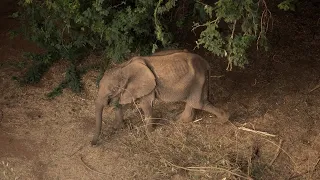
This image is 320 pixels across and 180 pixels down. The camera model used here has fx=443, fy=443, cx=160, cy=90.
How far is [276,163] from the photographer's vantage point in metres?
5.05

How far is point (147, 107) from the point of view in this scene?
5.35m

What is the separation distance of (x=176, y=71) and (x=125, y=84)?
0.61m

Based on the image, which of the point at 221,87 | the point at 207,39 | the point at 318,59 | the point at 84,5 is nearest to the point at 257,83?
the point at 221,87

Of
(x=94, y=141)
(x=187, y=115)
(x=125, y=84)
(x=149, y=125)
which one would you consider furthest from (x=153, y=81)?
(x=94, y=141)

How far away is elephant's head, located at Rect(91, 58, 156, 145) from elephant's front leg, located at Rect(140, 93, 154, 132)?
4.3 inches

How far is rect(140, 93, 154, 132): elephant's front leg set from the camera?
5.27 meters

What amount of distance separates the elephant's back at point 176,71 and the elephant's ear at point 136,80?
0.34 ft

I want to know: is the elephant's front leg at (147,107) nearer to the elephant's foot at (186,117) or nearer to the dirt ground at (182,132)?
the dirt ground at (182,132)

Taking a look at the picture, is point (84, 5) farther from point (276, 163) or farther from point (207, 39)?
point (276, 163)

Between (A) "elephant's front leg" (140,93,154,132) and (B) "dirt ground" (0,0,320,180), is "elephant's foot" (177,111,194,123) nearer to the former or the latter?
(B) "dirt ground" (0,0,320,180)

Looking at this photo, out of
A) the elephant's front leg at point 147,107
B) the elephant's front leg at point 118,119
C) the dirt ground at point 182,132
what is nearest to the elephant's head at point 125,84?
the elephant's front leg at point 147,107

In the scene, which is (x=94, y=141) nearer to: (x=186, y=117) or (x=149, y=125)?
(x=149, y=125)

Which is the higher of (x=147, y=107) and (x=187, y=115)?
(x=147, y=107)

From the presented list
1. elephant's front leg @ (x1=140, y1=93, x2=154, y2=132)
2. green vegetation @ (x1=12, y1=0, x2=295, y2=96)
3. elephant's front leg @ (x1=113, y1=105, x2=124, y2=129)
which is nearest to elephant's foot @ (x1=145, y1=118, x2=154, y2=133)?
elephant's front leg @ (x1=140, y1=93, x2=154, y2=132)
